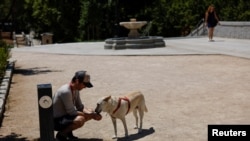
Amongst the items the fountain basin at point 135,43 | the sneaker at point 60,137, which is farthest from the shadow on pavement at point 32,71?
the sneaker at point 60,137

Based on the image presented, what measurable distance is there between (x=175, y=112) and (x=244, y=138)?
2.46 meters

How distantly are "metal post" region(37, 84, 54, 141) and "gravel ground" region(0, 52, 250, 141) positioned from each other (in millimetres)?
830

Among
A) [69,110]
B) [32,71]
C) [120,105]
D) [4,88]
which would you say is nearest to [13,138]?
[69,110]

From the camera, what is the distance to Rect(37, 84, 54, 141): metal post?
561 cm

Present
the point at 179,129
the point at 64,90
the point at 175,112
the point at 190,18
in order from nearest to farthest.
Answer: the point at 64,90 → the point at 179,129 → the point at 175,112 → the point at 190,18

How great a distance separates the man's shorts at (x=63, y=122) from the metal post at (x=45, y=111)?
10.3 inches

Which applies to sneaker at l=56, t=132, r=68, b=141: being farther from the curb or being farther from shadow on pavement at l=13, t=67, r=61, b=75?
shadow on pavement at l=13, t=67, r=61, b=75

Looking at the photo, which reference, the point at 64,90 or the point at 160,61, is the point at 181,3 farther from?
the point at 64,90

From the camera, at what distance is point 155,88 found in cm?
1016

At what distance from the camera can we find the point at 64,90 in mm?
5906

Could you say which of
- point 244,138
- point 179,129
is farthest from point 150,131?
point 244,138

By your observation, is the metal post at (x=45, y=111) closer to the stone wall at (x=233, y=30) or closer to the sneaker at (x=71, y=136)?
the sneaker at (x=71, y=136)

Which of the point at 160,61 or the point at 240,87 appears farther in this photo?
the point at 160,61

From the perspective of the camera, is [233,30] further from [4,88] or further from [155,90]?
[4,88]
